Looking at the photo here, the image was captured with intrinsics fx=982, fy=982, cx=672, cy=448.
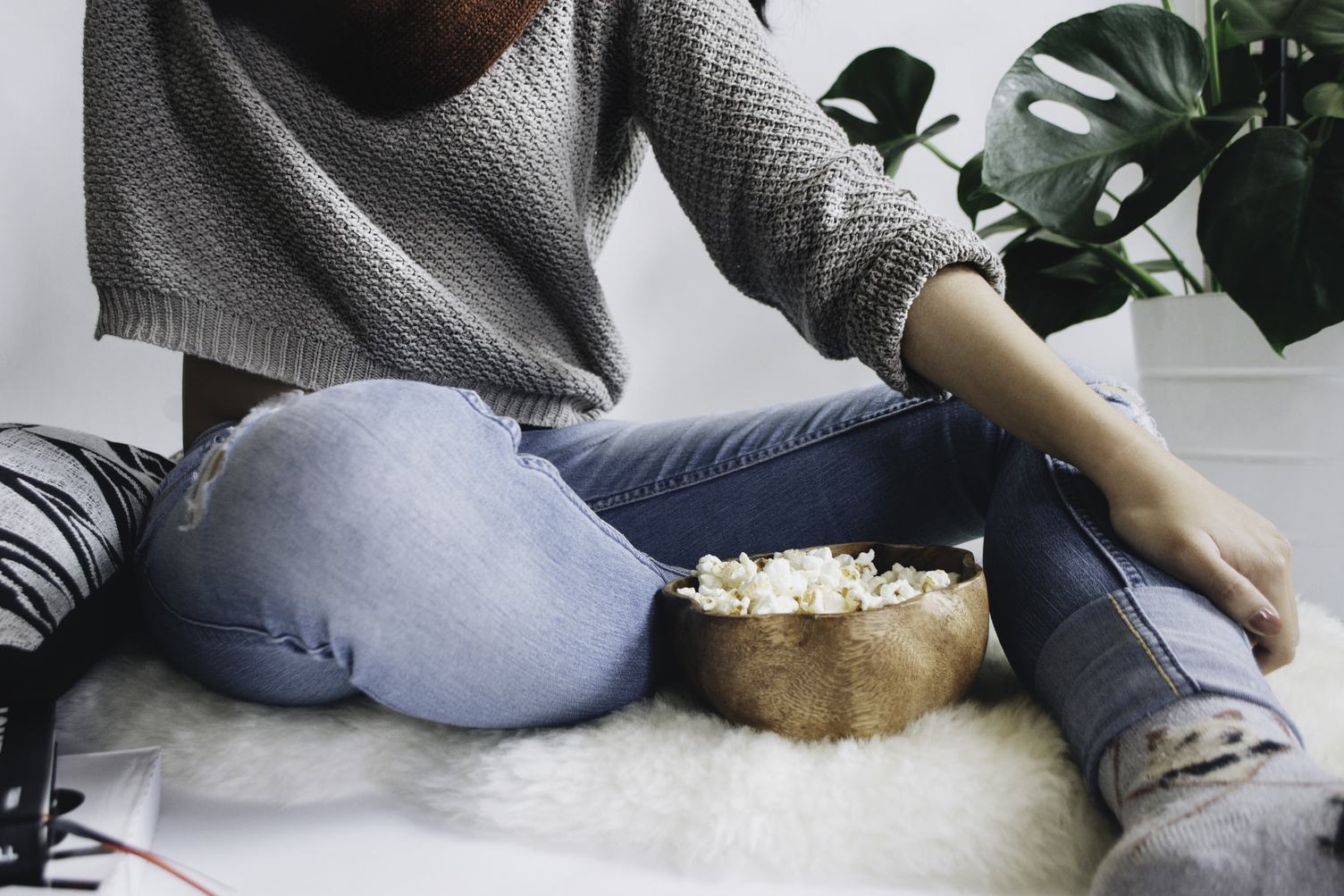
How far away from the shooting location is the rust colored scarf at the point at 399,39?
2.50 feet

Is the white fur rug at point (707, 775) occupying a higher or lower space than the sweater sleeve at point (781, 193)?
lower

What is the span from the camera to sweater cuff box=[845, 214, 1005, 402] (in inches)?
26.3

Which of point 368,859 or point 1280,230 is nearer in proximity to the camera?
point 368,859

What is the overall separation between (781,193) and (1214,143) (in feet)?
1.79

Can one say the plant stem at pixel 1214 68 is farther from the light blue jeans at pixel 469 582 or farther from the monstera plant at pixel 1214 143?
the light blue jeans at pixel 469 582

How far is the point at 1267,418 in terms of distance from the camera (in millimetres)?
1115

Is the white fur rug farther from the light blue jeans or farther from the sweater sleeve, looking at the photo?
the sweater sleeve

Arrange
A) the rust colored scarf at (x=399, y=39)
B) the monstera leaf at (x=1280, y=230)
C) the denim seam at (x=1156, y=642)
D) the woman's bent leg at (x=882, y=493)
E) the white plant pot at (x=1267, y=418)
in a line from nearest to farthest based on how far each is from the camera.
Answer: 1. the denim seam at (x=1156, y=642)
2. the woman's bent leg at (x=882, y=493)
3. the rust colored scarf at (x=399, y=39)
4. the monstera leaf at (x=1280, y=230)
5. the white plant pot at (x=1267, y=418)

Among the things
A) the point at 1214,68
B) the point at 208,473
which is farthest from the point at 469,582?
the point at 1214,68

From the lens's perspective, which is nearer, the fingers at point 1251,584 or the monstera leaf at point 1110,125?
the fingers at point 1251,584

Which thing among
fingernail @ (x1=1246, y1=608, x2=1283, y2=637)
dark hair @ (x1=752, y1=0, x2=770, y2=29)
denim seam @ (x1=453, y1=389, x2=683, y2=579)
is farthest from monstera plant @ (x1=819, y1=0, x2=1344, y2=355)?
denim seam @ (x1=453, y1=389, x2=683, y2=579)

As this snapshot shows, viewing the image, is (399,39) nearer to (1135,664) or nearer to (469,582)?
(469,582)

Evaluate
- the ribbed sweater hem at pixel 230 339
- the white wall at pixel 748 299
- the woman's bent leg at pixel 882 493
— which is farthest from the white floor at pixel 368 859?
the white wall at pixel 748 299

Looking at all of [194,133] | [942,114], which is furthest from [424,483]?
[942,114]
